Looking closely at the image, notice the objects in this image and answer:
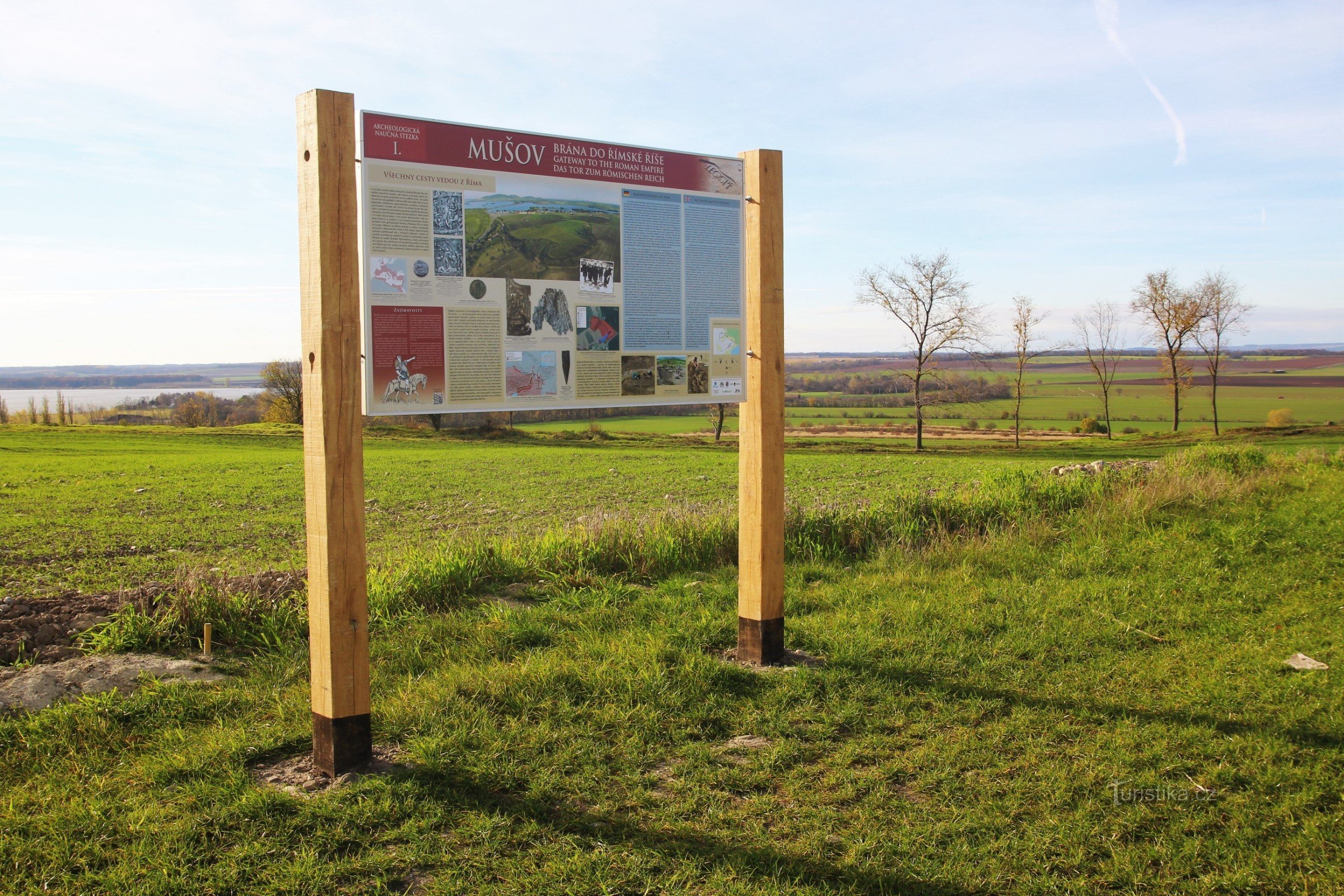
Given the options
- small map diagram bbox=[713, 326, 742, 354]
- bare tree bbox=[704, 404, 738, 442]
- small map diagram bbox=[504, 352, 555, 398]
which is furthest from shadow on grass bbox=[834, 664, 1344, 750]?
bare tree bbox=[704, 404, 738, 442]

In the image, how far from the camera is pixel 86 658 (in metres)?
5.10

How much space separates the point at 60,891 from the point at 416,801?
1.25 m

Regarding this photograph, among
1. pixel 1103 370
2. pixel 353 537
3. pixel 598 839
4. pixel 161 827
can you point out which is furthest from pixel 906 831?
pixel 1103 370

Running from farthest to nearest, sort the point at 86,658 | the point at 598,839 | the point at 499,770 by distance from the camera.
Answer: the point at 86,658 < the point at 499,770 < the point at 598,839

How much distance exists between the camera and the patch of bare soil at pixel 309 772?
377 centimetres

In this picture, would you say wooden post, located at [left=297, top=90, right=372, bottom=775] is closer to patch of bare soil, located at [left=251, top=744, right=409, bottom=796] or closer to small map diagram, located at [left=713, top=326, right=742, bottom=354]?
patch of bare soil, located at [left=251, top=744, right=409, bottom=796]

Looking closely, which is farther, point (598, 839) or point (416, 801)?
point (416, 801)

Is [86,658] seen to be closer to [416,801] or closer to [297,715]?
[297,715]

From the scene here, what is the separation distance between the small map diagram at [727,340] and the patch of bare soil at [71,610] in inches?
149

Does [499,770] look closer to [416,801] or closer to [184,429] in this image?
[416,801]

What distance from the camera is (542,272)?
4.75 meters

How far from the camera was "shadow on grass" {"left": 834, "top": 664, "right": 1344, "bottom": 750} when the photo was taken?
4285 millimetres

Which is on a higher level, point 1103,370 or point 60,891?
point 1103,370

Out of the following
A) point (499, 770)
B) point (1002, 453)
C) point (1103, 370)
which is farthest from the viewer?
point (1103, 370)
